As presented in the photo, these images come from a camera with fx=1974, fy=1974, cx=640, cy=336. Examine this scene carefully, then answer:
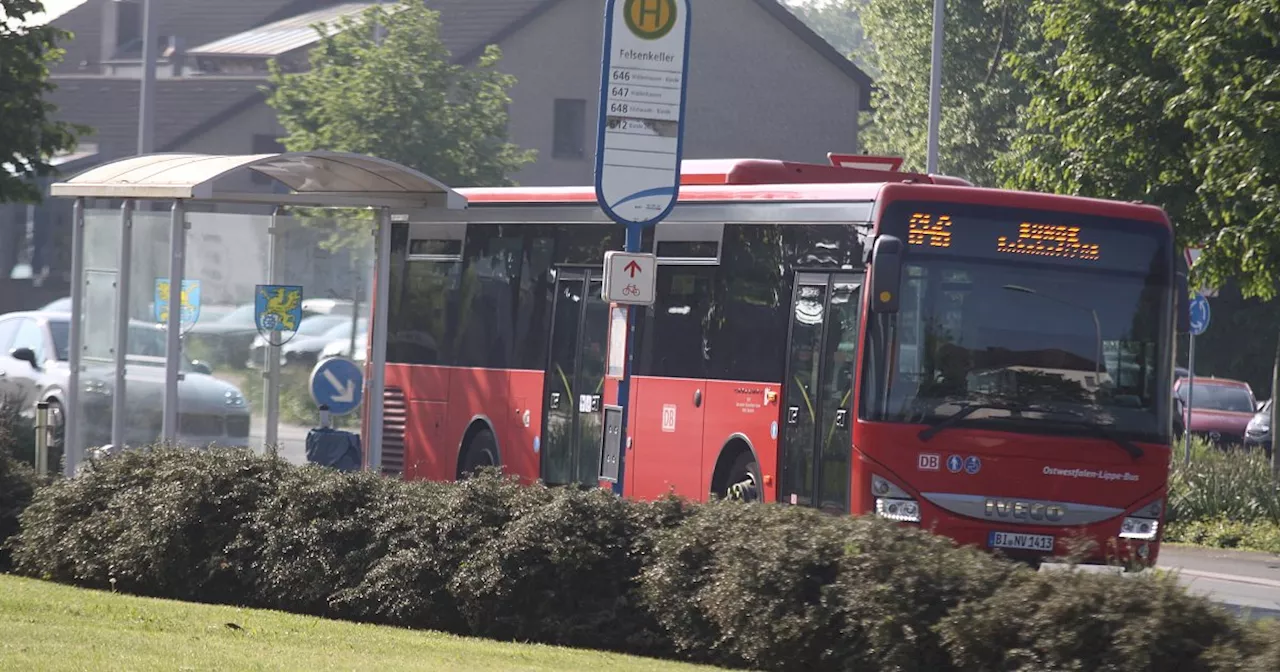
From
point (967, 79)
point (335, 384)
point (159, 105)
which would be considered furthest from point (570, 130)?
point (335, 384)

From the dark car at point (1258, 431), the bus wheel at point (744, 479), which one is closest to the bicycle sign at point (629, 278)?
the bus wheel at point (744, 479)

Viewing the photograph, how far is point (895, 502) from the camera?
522 inches

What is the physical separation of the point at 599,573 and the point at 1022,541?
3658mm

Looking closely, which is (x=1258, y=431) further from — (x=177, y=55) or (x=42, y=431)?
(x=177, y=55)

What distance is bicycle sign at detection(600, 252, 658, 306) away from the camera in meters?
13.1

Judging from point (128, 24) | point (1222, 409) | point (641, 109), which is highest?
point (128, 24)

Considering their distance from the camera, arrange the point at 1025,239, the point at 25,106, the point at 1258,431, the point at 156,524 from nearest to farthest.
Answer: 1. the point at 156,524
2. the point at 1025,239
3. the point at 25,106
4. the point at 1258,431

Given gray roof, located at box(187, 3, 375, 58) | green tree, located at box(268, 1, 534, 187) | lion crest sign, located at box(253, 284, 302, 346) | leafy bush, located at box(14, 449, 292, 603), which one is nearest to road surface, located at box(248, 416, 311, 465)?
lion crest sign, located at box(253, 284, 302, 346)

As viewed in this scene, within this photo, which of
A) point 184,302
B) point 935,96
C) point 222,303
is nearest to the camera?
point 184,302

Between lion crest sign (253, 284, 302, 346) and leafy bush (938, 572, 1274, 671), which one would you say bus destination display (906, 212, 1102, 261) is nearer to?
leafy bush (938, 572, 1274, 671)

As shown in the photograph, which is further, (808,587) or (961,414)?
(961,414)

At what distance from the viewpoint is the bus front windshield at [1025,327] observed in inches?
524

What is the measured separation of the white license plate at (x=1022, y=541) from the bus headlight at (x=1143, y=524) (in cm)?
53

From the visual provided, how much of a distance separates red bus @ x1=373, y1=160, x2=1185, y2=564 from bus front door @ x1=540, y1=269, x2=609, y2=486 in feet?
0.09
